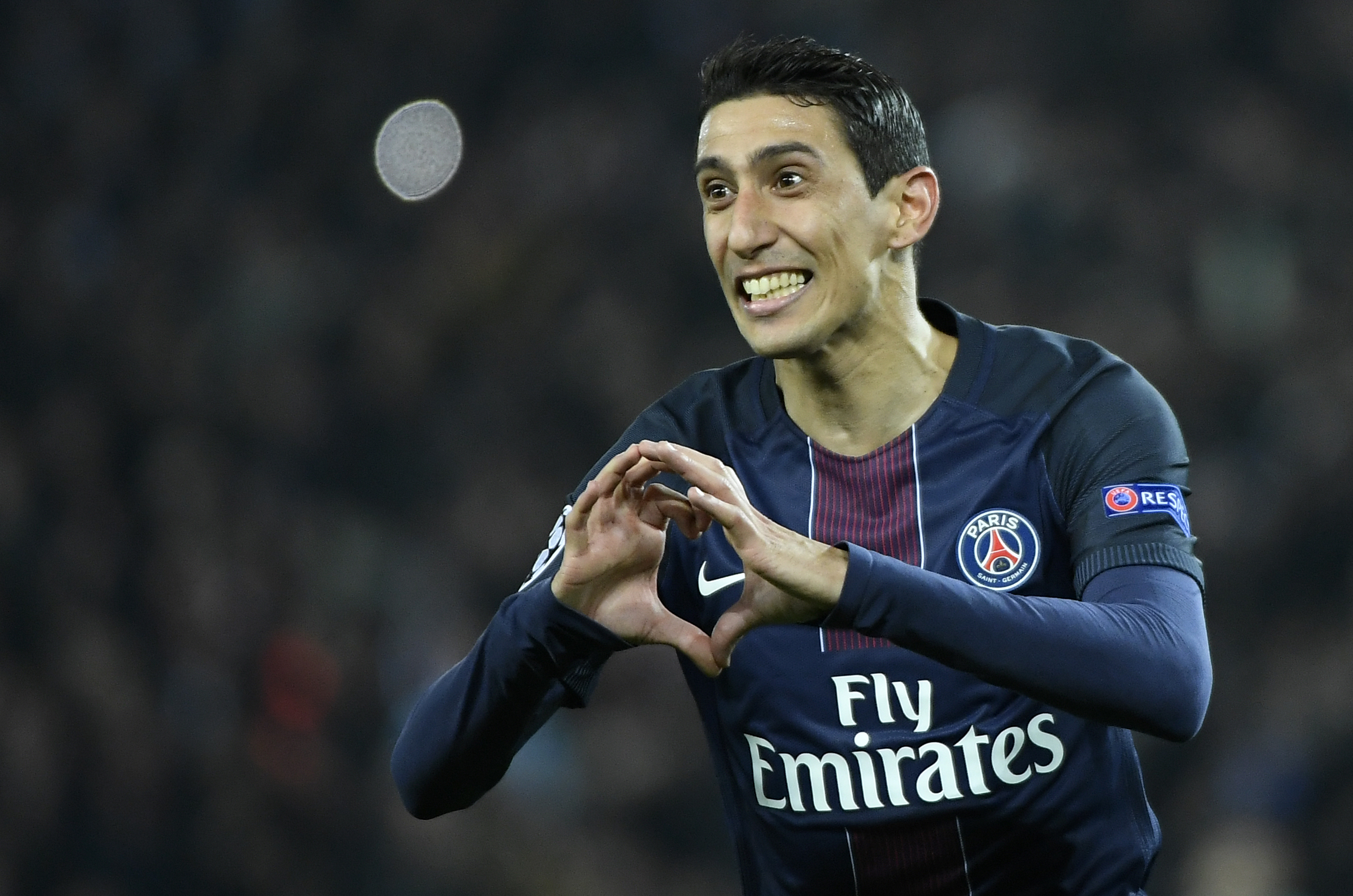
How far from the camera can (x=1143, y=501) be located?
2174 mm

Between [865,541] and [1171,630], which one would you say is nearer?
[1171,630]

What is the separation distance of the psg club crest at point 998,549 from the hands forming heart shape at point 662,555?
0.35 meters

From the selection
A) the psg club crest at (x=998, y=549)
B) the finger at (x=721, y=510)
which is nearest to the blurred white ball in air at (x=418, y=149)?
the psg club crest at (x=998, y=549)

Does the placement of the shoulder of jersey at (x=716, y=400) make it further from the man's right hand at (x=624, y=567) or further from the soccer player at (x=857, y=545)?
the man's right hand at (x=624, y=567)

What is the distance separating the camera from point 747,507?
6.27ft

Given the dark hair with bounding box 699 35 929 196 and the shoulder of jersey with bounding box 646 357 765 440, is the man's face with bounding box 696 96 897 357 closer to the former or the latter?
the dark hair with bounding box 699 35 929 196

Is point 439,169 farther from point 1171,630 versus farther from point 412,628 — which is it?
point 1171,630

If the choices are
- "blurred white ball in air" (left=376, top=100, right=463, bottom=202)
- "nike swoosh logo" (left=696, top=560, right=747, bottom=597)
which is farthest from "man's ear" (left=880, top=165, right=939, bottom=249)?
"blurred white ball in air" (left=376, top=100, right=463, bottom=202)

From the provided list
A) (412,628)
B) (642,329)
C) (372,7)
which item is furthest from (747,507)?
(372,7)

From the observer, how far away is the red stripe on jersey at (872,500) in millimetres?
2340

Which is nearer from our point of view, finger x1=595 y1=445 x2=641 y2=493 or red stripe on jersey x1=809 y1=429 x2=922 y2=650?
finger x1=595 y1=445 x2=641 y2=493

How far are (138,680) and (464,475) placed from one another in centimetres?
133

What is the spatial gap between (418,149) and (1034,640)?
5.20m

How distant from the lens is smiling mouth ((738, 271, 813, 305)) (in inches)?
91.6
